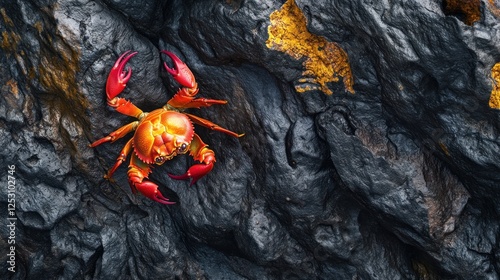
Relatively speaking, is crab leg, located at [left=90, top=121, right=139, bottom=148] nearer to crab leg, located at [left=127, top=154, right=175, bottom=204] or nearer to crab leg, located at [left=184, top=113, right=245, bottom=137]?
crab leg, located at [left=127, top=154, right=175, bottom=204]

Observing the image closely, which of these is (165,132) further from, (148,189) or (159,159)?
(148,189)

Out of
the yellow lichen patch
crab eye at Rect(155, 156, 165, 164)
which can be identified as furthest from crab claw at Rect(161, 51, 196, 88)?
the yellow lichen patch

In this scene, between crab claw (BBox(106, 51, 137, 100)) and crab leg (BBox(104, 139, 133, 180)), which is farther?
crab leg (BBox(104, 139, 133, 180))

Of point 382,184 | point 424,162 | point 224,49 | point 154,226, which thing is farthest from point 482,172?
point 154,226

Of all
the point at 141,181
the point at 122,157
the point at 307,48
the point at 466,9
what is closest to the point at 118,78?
the point at 122,157

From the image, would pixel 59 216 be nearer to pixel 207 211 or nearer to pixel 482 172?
pixel 207 211

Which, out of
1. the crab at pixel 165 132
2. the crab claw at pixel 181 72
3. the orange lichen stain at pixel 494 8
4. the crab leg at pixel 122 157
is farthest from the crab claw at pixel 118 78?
the orange lichen stain at pixel 494 8
